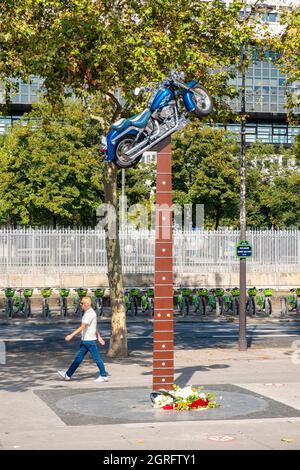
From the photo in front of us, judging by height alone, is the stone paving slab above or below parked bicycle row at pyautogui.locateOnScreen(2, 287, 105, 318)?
below

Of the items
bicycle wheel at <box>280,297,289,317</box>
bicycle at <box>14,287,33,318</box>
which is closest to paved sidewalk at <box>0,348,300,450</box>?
bicycle at <box>14,287,33,318</box>

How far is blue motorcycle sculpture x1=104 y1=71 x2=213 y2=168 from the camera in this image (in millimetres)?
16531

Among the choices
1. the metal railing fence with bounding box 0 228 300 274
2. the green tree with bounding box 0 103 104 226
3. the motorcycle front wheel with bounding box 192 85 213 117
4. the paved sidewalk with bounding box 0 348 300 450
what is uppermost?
the green tree with bounding box 0 103 104 226

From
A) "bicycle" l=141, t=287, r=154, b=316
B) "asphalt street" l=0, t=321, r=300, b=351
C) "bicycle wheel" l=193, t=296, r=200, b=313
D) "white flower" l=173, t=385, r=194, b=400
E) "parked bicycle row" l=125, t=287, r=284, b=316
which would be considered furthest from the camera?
"bicycle wheel" l=193, t=296, r=200, b=313

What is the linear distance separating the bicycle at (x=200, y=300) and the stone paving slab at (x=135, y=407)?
18186 mm

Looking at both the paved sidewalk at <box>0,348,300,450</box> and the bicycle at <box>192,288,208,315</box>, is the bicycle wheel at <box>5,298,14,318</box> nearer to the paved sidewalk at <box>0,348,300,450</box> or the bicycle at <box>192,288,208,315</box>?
the bicycle at <box>192,288,208,315</box>

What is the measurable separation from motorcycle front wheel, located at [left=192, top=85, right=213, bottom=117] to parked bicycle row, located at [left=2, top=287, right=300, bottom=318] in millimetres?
18080

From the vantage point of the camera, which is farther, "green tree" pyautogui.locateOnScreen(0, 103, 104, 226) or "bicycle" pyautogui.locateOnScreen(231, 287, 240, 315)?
"green tree" pyautogui.locateOnScreen(0, 103, 104, 226)

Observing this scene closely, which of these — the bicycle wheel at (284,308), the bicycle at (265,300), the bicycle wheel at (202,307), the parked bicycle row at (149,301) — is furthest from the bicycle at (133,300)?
the bicycle wheel at (284,308)

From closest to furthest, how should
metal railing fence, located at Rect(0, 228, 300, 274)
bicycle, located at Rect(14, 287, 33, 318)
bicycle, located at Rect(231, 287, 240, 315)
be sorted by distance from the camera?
bicycle, located at Rect(14, 287, 33, 318) < bicycle, located at Rect(231, 287, 240, 315) < metal railing fence, located at Rect(0, 228, 300, 274)

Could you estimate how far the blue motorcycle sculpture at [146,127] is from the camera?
54.2ft

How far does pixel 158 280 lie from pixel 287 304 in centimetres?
2172

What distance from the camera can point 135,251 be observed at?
4153cm

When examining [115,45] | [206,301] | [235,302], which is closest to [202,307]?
[235,302]
